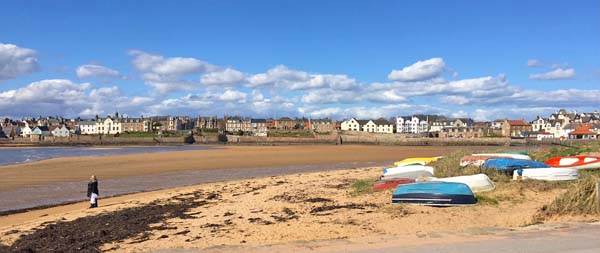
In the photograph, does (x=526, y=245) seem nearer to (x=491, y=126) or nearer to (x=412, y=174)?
(x=412, y=174)

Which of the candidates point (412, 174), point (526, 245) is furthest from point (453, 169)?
point (526, 245)

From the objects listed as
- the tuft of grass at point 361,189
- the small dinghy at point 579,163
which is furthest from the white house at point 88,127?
the small dinghy at point 579,163

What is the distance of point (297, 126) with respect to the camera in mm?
155375

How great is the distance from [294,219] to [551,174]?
6.89 metres

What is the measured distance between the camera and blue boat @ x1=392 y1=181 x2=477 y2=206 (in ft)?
33.8

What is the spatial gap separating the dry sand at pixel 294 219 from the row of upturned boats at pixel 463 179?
262 millimetres

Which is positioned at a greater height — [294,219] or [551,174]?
[551,174]

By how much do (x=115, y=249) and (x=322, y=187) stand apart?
8.09m

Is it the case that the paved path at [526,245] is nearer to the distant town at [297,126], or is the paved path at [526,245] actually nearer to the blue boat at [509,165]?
the blue boat at [509,165]

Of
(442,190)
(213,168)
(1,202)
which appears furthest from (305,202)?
(213,168)

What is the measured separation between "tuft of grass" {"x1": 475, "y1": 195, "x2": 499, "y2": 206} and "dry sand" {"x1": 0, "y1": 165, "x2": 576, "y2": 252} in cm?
14

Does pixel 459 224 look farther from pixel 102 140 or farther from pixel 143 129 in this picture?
pixel 143 129

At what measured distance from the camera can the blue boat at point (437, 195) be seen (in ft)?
33.8

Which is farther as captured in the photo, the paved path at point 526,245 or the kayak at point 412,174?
the kayak at point 412,174
